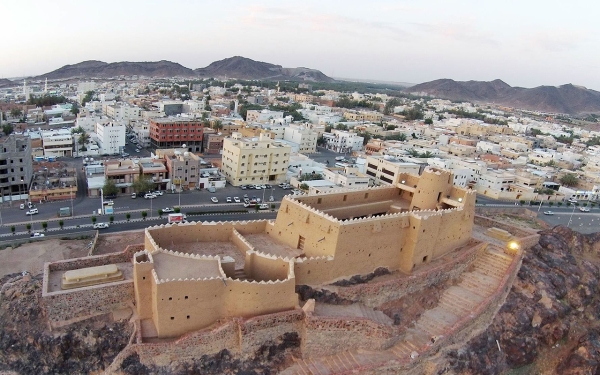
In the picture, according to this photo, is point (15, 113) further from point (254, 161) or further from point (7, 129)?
point (254, 161)

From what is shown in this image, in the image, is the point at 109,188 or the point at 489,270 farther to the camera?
the point at 109,188

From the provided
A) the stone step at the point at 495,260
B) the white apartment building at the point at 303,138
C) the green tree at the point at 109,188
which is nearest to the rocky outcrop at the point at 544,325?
the stone step at the point at 495,260

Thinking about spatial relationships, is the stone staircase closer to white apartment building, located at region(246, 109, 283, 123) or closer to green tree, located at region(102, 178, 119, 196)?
green tree, located at region(102, 178, 119, 196)

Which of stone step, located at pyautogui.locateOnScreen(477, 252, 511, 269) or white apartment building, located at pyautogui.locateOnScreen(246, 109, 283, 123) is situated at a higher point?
white apartment building, located at pyautogui.locateOnScreen(246, 109, 283, 123)

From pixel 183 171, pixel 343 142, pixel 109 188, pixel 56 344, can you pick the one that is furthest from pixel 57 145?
pixel 56 344

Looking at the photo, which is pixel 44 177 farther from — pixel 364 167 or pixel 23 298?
pixel 364 167

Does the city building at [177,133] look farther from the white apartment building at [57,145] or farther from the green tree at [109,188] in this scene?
the green tree at [109,188]

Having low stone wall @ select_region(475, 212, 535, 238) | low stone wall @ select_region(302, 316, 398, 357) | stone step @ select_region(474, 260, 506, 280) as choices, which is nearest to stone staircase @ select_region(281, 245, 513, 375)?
stone step @ select_region(474, 260, 506, 280)
